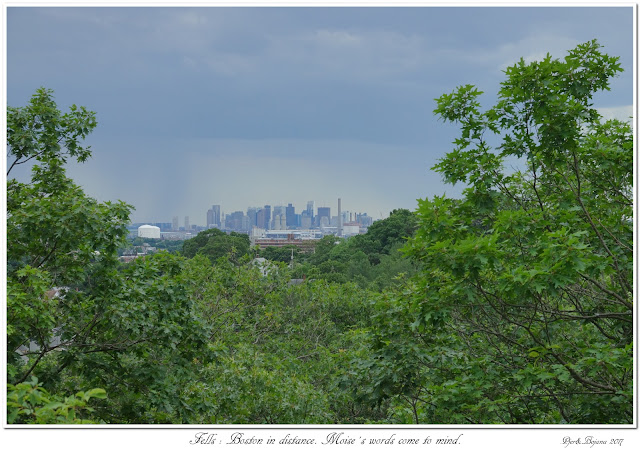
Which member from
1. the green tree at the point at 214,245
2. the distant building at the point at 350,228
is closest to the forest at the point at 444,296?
the green tree at the point at 214,245

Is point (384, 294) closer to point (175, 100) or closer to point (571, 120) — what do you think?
point (571, 120)

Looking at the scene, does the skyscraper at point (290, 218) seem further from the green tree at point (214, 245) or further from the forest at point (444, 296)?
the forest at point (444, 296)

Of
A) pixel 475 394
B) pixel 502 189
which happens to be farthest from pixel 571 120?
pixel 475 394

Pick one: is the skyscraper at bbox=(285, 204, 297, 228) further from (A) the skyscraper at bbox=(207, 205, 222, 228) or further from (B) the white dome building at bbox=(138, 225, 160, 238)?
(B) the white dome building at bbox=(138, 225, 160, 238)

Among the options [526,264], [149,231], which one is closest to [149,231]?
[149,231]

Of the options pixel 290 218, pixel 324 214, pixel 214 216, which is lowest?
pixel 214 216

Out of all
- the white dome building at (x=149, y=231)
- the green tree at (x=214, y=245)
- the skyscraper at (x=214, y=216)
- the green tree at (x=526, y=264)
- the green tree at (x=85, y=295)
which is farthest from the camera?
the green tree at (x=214, y=245)

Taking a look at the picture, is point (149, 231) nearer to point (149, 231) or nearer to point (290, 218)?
point (149, 231)
